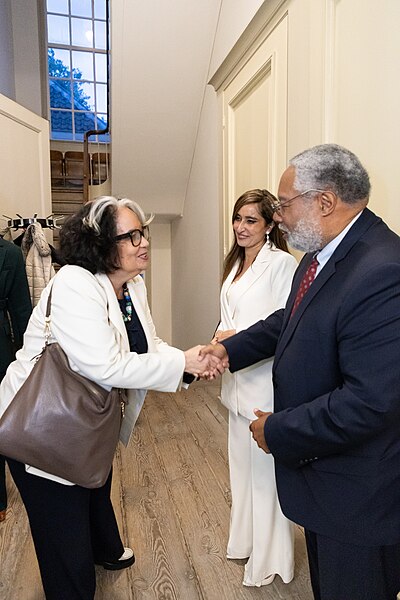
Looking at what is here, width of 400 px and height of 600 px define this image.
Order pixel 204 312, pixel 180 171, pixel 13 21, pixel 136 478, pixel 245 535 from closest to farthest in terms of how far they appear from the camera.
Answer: pixel 245 535 < pixel 136 478 < pixel 204 312 < pixel 180 171 < pixel 13 21

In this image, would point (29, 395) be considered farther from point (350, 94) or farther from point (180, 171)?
point (180, 171)

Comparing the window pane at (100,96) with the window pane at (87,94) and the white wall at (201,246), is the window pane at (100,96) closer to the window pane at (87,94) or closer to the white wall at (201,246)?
the window pane at (87,94)

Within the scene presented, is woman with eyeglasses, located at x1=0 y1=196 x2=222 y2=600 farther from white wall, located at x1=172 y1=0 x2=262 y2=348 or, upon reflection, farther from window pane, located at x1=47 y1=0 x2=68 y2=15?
window pane, located at x1=47 y1=0 x2=68 y2=15

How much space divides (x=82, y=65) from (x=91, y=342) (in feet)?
30.0

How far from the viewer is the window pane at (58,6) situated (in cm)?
839

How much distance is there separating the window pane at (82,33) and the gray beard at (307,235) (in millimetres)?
9334

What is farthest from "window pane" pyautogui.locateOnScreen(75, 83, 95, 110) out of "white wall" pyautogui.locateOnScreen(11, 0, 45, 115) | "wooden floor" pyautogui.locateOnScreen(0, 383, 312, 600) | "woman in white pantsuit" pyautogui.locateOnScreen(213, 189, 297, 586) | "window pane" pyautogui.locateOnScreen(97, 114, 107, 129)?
"woman in white pantsuit" pyautogui.locateOnScreen(213, 189, 297, 586)

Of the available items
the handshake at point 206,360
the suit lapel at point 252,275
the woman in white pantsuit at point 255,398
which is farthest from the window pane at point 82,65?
the handshake at point 206,360

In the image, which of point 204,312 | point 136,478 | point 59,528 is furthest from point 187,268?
point 59,528

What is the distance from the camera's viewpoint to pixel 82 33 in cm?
866

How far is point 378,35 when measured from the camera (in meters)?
1.41

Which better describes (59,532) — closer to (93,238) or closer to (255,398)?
(255,398)

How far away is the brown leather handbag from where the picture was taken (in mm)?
1221

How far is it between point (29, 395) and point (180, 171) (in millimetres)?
3597
